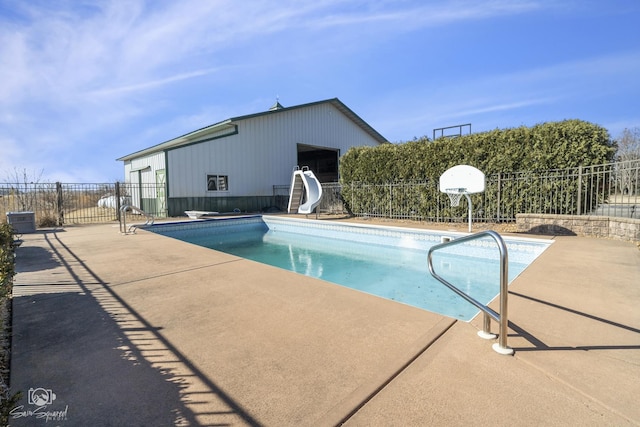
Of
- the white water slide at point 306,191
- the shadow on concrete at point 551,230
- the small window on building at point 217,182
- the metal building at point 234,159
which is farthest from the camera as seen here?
the small window on building at point 217,182

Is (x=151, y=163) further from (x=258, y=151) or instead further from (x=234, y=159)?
(x=258, y=151)

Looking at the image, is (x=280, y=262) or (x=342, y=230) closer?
(x=280, y=262)

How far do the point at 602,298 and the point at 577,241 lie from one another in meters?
4.35

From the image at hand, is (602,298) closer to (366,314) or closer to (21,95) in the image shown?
(366,314)

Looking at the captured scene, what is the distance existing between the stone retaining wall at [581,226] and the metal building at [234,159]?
13615 millimetres

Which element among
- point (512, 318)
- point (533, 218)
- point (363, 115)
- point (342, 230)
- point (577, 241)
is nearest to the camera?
point (512, 318)

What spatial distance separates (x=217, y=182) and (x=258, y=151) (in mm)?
3167

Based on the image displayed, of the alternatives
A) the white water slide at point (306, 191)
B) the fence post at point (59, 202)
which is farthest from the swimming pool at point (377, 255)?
the fence post at point (59, 202)

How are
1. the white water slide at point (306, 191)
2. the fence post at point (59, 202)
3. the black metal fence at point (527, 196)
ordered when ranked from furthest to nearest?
the white water slide at point (306, 191) < the fence post at point (59, 202) < the black metal fence at point (527, 196)

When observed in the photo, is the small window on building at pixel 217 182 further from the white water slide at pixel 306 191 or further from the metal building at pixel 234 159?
the white water slide at pixel 306 191

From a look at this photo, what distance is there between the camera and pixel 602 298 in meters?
3.40

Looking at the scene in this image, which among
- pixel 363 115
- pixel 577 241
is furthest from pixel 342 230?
pixel 363 115

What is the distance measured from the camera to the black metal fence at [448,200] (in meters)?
8.12

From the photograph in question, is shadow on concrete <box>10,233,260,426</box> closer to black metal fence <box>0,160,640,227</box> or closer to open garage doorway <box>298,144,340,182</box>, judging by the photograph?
black metal fence <box>0,160,640,227</box>
